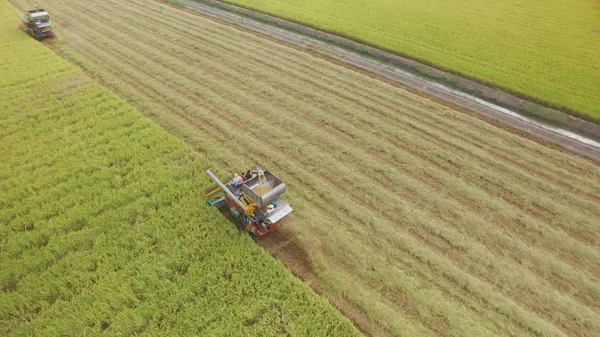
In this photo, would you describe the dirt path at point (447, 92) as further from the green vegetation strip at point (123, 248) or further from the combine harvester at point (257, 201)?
the green vegetation strip at point (123, 248)

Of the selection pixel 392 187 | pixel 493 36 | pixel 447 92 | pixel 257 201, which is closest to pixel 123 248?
pixel 257 201

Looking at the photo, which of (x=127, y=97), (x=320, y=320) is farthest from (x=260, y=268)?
(x=127, y=97)

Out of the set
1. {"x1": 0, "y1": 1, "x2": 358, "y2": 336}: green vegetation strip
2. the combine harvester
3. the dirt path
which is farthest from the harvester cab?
the combine harvester

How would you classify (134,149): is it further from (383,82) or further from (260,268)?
(383,82)

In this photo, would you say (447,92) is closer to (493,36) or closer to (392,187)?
(392,187)

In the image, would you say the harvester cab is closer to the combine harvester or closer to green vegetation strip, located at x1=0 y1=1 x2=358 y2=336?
green vegetation strip, located at x1=0 y1=1 x2=358 y2=336

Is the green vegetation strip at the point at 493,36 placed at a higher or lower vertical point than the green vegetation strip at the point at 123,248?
higher

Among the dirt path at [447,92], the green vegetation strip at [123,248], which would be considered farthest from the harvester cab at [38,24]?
the dirt path at [447,92]
